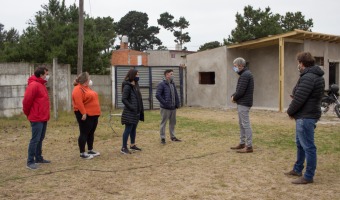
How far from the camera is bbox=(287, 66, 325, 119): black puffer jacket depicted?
484 centimetres

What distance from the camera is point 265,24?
3341 centimetres

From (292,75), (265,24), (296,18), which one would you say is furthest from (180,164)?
(296,18)

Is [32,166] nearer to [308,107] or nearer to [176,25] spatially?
[308,107]

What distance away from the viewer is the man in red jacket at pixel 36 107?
19.4 ft

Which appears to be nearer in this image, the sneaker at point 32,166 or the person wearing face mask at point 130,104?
the sneaker at point 32,166

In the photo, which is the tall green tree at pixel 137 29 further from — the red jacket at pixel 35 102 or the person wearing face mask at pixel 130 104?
the red jacket at pixel 35 102

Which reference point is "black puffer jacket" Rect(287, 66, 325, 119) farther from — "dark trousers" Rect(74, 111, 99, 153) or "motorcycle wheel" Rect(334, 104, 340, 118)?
"motorcycle wheel" Rect(334, 104, 340, 118)

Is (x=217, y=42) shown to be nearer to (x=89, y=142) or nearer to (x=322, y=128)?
(x=322, y=128)

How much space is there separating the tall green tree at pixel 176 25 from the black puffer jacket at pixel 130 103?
48975 millimetres

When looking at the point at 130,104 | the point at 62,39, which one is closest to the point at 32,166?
the point at 130,104

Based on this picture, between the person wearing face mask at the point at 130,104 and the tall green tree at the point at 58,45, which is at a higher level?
the tall green tree at the point at 58,45

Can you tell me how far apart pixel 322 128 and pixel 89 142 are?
20.7 ft

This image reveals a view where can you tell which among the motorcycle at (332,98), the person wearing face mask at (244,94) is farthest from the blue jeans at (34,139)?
the motorcycle at (332,98)

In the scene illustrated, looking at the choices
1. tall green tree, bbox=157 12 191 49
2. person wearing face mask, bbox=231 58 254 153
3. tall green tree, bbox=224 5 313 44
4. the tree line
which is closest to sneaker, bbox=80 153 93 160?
person wearing face mask, bbox=231 58 254 153
